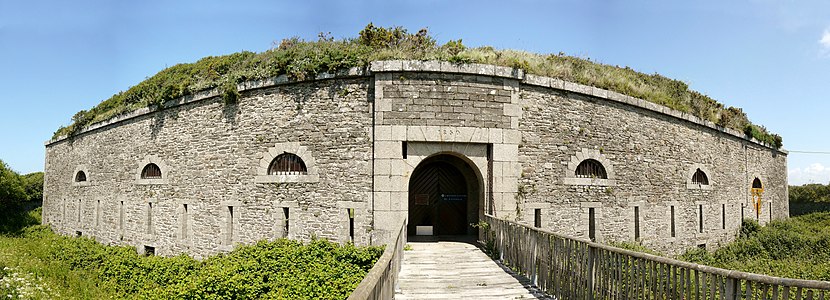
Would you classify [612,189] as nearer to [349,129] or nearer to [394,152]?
[394,152]

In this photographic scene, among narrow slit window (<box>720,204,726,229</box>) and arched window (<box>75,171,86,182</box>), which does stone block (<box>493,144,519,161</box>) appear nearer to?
narrow slit window (<box>720,204,726,229</box>)

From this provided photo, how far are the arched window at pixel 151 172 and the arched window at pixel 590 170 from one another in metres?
12.6

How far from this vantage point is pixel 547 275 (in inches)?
254

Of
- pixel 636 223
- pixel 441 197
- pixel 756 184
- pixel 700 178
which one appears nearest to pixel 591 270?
pixel 441 197

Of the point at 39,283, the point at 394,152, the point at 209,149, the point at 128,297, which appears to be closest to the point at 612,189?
the point at 394,152

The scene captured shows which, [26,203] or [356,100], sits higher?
[356,100]

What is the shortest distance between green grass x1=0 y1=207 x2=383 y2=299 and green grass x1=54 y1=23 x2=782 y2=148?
4.30 m

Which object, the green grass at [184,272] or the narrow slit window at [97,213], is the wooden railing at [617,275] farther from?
the narrow slit window at [97,213]

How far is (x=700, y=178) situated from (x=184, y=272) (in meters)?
16.0

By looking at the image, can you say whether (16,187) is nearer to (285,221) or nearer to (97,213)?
(97,213)

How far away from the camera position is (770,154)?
2094cm

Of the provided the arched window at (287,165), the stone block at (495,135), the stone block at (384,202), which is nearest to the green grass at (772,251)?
the stone block at (495,135)

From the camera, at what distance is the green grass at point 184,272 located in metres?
9.19

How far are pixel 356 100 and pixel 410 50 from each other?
6.43ft
